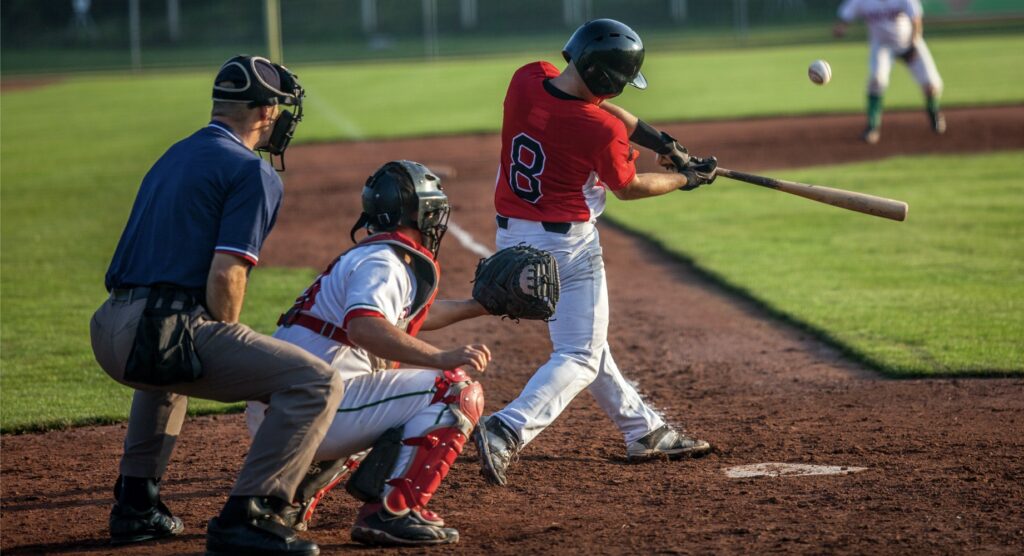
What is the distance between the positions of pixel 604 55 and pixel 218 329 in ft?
7.09

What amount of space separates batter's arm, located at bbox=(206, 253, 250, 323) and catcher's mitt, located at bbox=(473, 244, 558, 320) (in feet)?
3.17

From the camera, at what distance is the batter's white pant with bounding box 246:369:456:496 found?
440cm

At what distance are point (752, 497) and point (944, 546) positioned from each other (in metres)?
0.93

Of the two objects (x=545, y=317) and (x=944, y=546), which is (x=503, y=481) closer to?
(x=545, y=317)

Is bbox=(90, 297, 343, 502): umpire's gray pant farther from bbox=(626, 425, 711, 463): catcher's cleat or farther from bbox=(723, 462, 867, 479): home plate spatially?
bbox=(723, 462, 867, 479): home plate

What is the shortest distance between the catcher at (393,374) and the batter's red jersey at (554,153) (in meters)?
0.83

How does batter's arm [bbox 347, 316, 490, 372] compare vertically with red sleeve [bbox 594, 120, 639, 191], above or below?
below

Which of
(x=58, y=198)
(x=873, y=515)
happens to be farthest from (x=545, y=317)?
(x=58, y=198)

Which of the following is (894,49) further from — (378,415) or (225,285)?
(225,285)

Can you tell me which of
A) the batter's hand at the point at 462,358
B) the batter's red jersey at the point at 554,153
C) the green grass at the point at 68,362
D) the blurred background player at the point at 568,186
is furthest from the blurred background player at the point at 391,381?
the green grass at the point at 68,362

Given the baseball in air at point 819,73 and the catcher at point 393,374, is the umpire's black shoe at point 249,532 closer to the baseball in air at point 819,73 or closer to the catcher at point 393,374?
the catcher at point 393,374

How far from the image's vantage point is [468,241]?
1228 cm

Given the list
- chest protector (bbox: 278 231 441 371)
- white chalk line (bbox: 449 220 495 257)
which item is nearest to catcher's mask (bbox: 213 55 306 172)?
chest protector (bbox: 278 231 441 371)

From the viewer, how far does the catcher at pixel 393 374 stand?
171 inches
